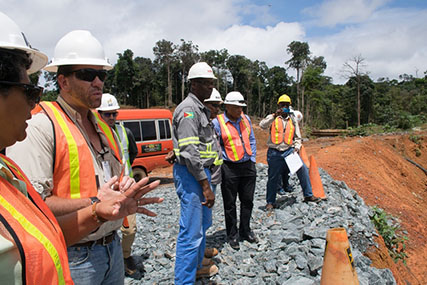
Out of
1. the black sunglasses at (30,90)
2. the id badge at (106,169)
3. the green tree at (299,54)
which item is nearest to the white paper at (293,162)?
the id badge at (106,169)

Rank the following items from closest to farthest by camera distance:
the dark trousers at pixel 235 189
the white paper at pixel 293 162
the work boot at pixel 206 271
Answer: the work boot at pixel 206 271 < the dark trousers at pixel 235 189 < the white paper at pixel 293 162

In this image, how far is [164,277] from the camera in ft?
12.0

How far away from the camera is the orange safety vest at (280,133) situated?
18.7 ft

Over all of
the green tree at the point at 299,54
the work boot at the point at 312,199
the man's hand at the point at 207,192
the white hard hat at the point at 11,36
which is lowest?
the work boot at the point at 312,199

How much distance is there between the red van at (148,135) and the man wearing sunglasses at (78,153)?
7.61 m

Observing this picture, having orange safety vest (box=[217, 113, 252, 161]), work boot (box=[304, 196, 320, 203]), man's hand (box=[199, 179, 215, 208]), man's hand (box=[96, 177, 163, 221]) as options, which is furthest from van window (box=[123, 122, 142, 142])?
man's hand (box=[96, 177, 163, 221])

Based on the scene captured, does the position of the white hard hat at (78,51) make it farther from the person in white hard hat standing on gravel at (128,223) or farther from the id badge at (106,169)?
the person in white hard hat standing on gravel at (128,223)

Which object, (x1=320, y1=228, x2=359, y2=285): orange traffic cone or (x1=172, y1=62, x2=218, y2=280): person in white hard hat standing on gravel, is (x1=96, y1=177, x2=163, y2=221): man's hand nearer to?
(x1=172, y1=62, x2=218, y2=280): person in white hard hat standing on gravel

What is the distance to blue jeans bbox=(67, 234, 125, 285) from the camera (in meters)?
1.65

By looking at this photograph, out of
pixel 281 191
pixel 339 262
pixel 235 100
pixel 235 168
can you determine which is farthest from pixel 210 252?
pixel 281 191

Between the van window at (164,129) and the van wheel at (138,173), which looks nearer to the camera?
the van wheel at (138,173)

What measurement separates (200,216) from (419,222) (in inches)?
278

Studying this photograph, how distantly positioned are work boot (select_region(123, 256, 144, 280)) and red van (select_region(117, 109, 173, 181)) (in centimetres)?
569

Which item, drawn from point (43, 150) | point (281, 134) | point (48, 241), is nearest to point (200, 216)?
point (43, 150)
